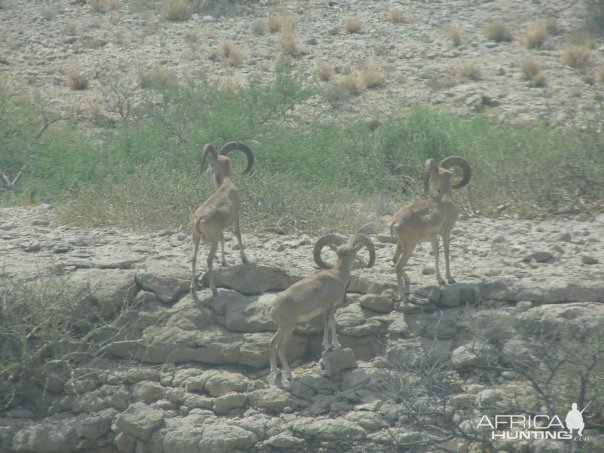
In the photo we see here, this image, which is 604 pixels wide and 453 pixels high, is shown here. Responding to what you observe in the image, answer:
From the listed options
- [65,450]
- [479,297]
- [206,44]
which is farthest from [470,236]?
[206,44]

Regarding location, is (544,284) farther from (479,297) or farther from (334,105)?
(334,105)

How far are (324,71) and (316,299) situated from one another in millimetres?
15761

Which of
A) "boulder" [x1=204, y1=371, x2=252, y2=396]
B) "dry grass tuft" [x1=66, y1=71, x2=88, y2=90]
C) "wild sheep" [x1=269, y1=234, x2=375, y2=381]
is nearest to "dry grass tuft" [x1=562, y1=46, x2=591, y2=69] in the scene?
"dry grass tuft" [x1=66, y1=71, x2=88, y2=90]

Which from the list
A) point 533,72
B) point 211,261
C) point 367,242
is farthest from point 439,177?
point 533,72

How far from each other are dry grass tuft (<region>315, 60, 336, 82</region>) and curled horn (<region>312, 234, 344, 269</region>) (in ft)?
48.1

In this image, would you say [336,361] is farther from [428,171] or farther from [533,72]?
[533,72]

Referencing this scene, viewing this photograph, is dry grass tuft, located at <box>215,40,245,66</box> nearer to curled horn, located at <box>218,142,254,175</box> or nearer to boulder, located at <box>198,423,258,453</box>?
curled horn, located at <box>218,142,254,175</box>

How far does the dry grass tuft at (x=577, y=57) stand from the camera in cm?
2611

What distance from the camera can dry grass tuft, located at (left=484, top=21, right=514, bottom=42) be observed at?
91.7 feet

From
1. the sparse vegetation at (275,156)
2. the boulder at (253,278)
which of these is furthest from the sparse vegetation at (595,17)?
the boulder at (253,278)

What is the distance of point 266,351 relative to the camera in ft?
39.5

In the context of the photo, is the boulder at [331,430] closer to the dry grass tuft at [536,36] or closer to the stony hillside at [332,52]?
the stony hillside at [332,52]

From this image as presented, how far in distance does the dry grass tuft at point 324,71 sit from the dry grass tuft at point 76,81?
6185 millimetres

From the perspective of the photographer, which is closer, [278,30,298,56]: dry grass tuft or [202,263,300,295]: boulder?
[202,263,300,295]: boulder
